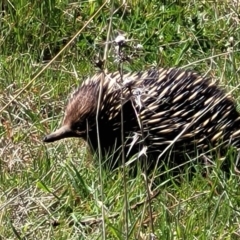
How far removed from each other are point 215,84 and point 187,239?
1282 mm

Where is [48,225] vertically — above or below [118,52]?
below

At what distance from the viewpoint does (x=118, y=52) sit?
2109mm

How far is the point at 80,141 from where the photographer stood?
13.8 feet

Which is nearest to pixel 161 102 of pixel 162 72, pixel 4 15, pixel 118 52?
pixel 162 72

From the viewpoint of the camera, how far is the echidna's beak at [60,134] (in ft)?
12.8

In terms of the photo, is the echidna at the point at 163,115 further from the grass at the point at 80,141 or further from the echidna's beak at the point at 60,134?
the grass at the point at 80,141

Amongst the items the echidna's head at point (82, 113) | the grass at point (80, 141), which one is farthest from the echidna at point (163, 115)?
the grass at point (80, 141)

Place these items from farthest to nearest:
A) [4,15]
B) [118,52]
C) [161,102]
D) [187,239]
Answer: [4,15] < [161,102] < [187,239] < [118,52]

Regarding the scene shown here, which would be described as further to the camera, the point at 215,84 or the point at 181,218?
the point at 215,84

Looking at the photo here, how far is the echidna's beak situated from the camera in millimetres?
3893

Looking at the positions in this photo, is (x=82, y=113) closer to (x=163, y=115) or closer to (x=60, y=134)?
(x=60, y=134)

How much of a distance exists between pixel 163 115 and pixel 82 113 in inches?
14.7

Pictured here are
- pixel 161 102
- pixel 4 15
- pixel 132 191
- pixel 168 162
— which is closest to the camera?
pixel 132 191

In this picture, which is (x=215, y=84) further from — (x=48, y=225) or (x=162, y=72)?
(x=48, y=225)
